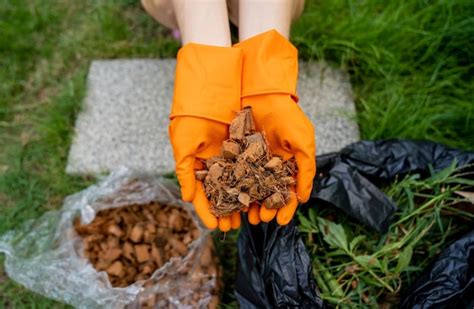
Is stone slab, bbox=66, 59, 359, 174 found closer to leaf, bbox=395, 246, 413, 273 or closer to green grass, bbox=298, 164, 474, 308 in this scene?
green grass, bbox=298, 164, 474, 308

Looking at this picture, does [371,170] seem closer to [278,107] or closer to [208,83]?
[278,107]

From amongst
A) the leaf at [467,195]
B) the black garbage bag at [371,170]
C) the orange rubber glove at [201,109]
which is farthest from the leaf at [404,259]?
the orange rubber glove at [201,109]

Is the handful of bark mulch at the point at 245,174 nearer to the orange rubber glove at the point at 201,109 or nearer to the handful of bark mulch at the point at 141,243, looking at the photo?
the orange rubber glove at the point at 201,109

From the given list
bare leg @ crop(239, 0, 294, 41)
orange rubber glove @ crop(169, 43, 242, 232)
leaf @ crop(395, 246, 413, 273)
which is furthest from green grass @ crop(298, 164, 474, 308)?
bare leg @ crop(239, 0, 294, 41)

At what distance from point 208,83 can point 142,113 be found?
0.87 metres

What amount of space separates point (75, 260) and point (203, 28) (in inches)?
38.8

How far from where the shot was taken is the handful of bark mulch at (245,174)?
51.9 inches

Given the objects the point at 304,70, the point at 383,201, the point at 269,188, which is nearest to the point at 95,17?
the point at 304,70

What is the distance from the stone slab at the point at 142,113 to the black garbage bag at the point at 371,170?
1.33ft

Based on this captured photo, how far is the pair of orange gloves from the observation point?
1381 mm

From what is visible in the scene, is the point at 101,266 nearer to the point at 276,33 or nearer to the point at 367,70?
the point at 276,33

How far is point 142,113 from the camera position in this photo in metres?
2.21

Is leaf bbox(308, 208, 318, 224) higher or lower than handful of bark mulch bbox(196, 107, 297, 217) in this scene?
lower

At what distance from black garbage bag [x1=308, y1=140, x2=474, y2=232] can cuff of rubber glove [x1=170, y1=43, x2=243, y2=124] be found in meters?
0.45
